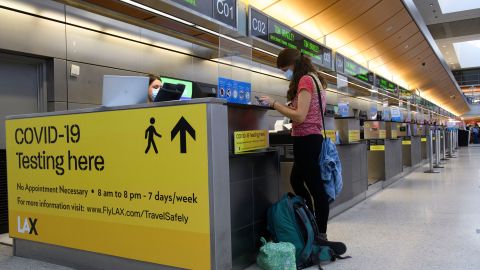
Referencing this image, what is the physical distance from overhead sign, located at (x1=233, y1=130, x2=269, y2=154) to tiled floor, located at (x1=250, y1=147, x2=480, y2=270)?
93 cm

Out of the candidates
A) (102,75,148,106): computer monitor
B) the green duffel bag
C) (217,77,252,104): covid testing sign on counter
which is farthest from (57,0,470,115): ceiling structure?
the green duffel bag

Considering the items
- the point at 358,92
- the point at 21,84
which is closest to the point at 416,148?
the point at 358,92

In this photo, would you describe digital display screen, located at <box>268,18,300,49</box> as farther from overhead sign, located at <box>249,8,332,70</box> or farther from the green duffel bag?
the green duffel bag

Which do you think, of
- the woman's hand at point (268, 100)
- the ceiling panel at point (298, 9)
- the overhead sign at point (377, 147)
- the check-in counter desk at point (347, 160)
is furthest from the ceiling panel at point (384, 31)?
the woman's hand at point (268, 100)

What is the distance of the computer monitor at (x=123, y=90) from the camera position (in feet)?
8.57

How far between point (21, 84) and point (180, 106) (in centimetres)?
310

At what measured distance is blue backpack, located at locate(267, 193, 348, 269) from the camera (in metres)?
2.60

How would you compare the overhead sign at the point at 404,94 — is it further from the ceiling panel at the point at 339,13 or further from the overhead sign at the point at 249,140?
Answer: the overhead sign at the point at 249,140

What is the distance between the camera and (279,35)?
6086mm

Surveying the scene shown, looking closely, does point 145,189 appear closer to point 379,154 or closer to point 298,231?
point 298,231

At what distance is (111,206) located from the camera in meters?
2.46

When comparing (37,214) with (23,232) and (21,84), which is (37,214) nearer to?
(23,232)

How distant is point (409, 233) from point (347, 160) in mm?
1516

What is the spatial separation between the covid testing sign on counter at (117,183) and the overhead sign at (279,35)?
333 cm
